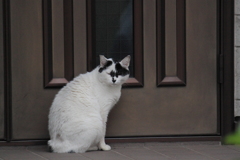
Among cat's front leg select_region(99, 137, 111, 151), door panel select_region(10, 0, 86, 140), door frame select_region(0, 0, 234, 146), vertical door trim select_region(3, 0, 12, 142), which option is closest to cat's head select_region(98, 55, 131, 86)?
door panel select_region(10, 0, 86, 140)

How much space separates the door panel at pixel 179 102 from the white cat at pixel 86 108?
0.95 feet

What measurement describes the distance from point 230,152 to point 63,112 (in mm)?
1468

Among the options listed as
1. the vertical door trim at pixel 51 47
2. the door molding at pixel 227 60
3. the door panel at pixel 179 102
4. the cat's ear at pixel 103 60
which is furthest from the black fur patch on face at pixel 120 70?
the door molding at pixel 227 60

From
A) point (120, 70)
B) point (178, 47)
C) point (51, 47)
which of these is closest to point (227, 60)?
point (178, 47)

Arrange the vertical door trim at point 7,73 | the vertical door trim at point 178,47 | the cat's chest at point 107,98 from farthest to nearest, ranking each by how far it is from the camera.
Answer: the vertical door trim at point 178,47, the vertical door trim at point 7,73, the cat's chest at point 107,98

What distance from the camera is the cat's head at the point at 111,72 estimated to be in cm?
274

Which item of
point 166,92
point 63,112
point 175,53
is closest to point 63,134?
point 63,112

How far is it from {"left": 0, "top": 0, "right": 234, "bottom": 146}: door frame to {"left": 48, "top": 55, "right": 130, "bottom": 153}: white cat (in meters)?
0.41

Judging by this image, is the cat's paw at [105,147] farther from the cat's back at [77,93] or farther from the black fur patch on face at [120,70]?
the black fur patch on face at [120,70]

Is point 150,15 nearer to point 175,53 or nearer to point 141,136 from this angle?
point 175,53

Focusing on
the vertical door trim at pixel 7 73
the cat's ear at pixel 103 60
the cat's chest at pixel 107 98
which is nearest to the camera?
the cat's ear at pixel 103 60

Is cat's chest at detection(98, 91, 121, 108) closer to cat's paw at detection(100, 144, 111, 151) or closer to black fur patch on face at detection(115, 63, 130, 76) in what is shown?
black fur patch on face at detection(115, 63, 130, 76)

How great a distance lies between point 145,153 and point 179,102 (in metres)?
0.65

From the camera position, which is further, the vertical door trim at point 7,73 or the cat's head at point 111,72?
the vertical door trim at point 7,73
